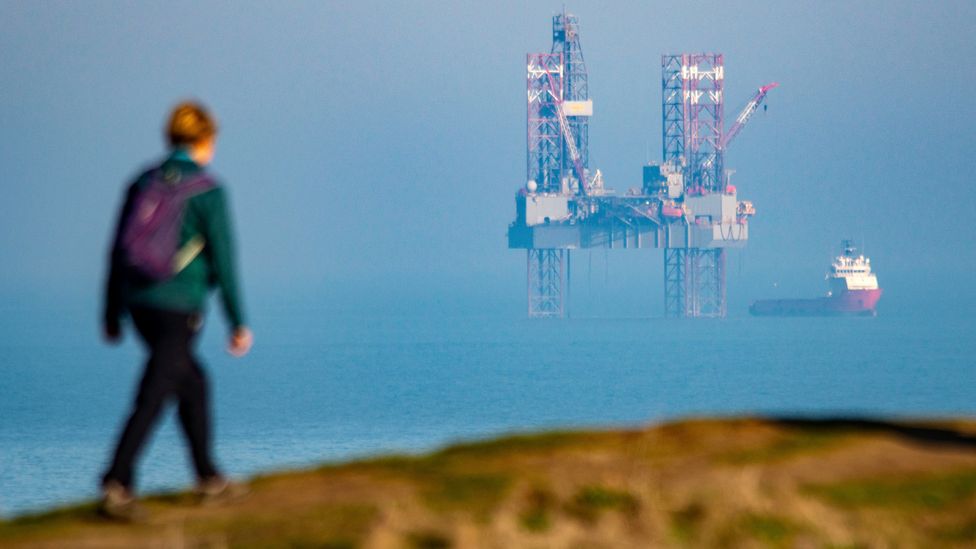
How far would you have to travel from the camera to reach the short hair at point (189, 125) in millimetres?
8312

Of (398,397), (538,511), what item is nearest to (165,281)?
(538,511)

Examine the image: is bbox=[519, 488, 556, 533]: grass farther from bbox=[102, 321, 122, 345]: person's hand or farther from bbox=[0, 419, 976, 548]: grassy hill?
bbox=[102, 321, 122, 345]: person's hand

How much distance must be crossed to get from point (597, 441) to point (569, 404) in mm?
132827

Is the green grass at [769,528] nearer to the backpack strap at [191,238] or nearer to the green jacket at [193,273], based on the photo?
the green jacket at [193,273]

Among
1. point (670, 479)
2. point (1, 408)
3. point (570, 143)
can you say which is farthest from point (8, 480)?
point (570, 143)

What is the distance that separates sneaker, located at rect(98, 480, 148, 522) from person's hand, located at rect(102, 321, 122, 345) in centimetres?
60

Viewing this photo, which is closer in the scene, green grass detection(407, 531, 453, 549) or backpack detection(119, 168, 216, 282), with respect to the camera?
green grass detection(407, 531, 453, 549)

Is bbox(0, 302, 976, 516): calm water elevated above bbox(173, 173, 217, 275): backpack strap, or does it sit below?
below

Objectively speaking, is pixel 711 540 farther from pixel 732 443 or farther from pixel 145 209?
pixel 145 209

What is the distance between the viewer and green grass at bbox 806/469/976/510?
8.05m

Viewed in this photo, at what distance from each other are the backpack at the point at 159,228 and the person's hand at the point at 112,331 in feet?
1.04

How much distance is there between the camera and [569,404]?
142000mm

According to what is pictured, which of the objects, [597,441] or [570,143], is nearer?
[597,441]

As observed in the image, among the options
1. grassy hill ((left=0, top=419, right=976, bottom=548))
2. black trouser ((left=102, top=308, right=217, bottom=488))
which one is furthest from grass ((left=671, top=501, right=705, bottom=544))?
black trouser ((left=102, top=308, right=217, bottom=488))
